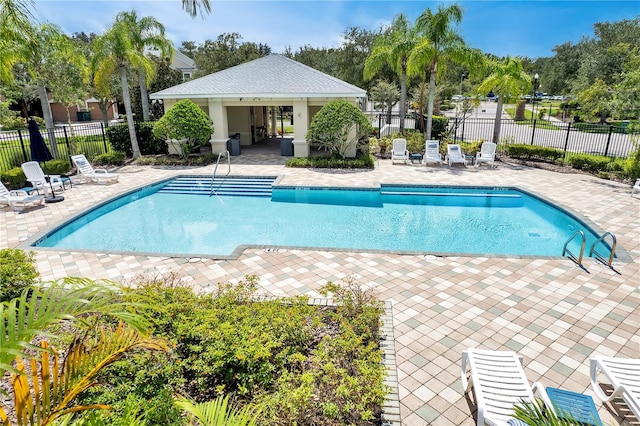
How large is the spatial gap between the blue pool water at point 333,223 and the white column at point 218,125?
16.7ft

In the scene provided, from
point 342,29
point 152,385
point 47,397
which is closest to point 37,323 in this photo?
point 47,397

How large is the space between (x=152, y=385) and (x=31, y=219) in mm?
9338

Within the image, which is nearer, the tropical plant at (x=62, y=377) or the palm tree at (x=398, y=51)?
the tropical plant at (x=62, y=377)

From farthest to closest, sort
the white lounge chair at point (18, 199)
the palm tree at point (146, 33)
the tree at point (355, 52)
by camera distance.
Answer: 1. the tree at point (355, 52)
2. the palm tree at point (146, 33)
3. the white lounge chair at point (18, 199)

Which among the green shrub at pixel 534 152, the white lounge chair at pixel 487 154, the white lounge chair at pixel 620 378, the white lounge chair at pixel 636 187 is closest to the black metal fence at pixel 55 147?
the white lounge chair at pixel 620 378

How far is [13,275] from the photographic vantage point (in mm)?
5637

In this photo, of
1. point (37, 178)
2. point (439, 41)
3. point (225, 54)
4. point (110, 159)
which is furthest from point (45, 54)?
point (225, 54)

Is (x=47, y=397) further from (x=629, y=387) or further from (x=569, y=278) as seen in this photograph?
(x=569, y=278)

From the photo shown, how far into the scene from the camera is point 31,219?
10.7 m

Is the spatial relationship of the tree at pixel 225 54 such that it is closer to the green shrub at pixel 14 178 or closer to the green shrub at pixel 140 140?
the green shrub at pixel 140 140

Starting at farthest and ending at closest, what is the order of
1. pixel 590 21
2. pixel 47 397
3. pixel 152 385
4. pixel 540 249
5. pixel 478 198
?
pixel 590 21 → pixel 478 198 → pixel 540 249 → pixel 152 385 → pixel 47 397

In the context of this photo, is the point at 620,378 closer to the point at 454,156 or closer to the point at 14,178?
the point at 454,156

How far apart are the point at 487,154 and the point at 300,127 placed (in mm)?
8885

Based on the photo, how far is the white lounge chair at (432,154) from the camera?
17250 mm
